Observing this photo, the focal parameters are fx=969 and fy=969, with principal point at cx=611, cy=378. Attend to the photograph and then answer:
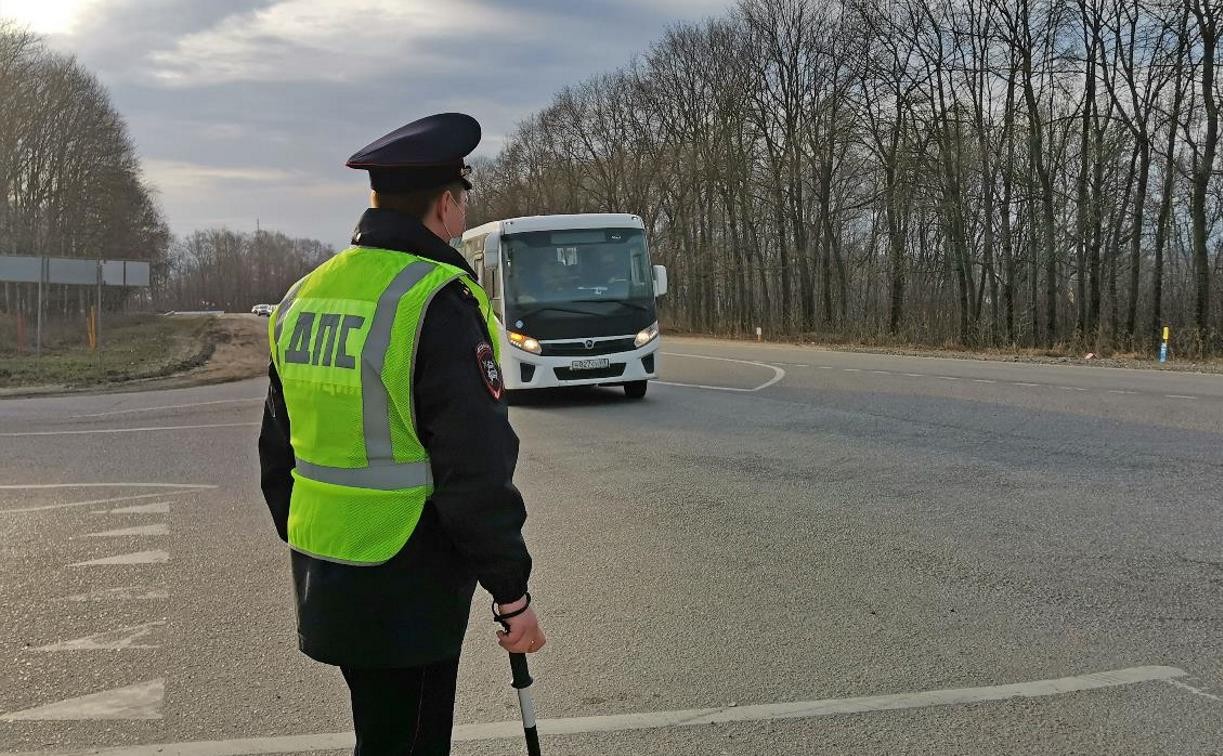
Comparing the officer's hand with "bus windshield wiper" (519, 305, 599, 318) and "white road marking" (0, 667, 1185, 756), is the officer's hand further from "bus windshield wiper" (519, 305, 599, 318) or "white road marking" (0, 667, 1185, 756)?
"bus windshield wiper" (519, 305, 599, 318)

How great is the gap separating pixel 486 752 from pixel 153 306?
117 meters

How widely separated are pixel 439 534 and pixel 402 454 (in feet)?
0.68

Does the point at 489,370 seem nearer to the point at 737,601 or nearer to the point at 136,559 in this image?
the point at 737,601

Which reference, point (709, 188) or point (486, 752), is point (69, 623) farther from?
point (709, 188)

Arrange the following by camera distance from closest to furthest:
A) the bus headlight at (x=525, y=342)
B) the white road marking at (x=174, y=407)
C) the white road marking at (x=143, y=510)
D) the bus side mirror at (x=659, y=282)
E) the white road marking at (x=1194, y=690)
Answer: the white road marking at (x=1194, y=690)
the white road marking at (x=143, y=510)
the bus headlight at (x=525, y=342)
the bus side mirror at (x=659, y=282)
the white road marking at (x=174, y=407)

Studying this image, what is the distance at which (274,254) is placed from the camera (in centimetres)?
14050

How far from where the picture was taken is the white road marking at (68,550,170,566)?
6.16 meters

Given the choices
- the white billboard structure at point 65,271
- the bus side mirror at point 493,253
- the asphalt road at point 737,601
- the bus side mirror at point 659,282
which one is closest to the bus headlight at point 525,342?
the bus side mirror at point 493,253

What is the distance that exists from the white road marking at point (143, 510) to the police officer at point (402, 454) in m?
6.03

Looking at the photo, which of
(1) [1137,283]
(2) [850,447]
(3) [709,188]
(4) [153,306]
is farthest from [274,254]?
(2) [850,447]

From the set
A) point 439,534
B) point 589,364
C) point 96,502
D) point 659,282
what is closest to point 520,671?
point 439,534

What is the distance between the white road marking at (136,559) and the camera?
20.2 feet

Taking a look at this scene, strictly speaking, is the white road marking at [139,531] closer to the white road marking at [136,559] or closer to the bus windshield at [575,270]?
the white road marking at [136,559]

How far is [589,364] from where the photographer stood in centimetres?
1427
